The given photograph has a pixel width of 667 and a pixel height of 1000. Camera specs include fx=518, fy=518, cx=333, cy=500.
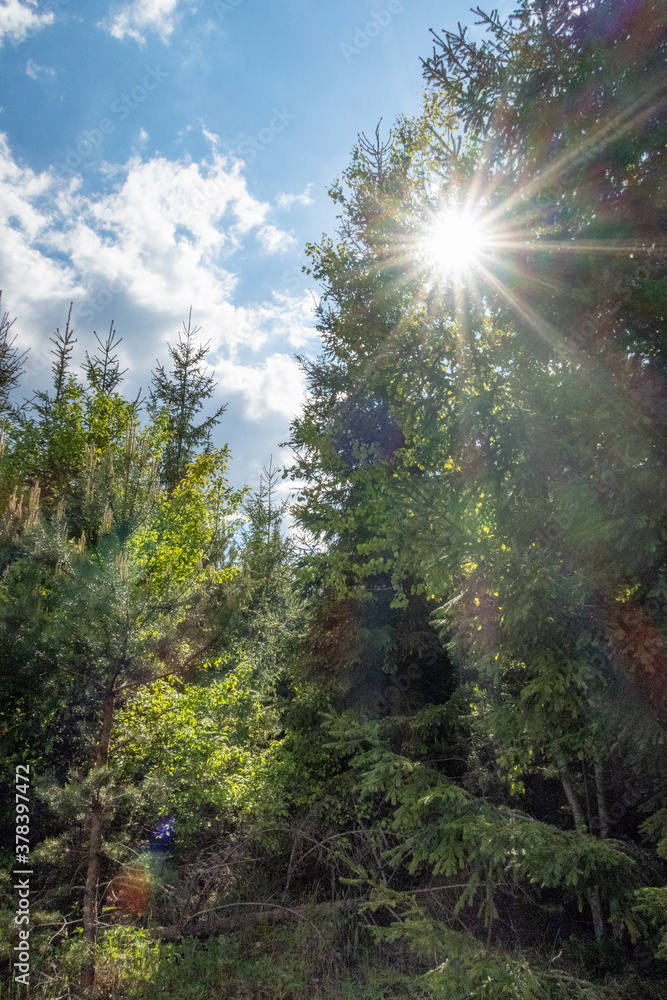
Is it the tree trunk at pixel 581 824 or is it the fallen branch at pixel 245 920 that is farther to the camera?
the fallen branch at pixel 245 920

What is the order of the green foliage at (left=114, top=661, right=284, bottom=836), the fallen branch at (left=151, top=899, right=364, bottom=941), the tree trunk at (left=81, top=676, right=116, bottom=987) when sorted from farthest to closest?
the fallen branch at (left=151, top=899, right=364, bottom=941) → the green foliage at (left=114, top=661, right=284, bottom=836) → the tree trunk at (left=81, top=676, right=116, bottom=987)

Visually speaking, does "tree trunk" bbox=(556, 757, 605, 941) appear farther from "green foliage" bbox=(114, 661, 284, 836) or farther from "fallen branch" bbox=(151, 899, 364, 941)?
"green foliage" bbox=(114, 661, 284, 836)

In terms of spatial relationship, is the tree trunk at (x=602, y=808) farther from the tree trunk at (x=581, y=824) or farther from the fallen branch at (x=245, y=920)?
the fallen branch at (x=245, y=920)

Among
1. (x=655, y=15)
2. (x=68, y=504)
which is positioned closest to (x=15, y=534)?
(x=68, y=504)

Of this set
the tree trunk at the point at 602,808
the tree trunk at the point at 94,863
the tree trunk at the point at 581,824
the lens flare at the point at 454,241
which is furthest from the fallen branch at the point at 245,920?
the lens flare at the point at 454,241

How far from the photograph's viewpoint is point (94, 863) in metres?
6.52

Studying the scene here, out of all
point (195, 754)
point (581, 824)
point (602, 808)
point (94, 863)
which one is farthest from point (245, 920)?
point (602, 808)

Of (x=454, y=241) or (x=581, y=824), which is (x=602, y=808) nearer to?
(x=581, y=824)

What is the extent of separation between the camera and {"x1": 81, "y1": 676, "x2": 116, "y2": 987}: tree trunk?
6176 mm

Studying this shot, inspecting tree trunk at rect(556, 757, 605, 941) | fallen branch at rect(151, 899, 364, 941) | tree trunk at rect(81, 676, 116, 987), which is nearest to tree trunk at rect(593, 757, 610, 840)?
tree trunk at rect(556, 757, 605, 941)

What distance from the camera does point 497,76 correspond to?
5.09m

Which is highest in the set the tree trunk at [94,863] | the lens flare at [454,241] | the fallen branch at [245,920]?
the lens flare at [454,241]

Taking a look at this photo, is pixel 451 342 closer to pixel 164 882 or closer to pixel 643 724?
pixel 643 724

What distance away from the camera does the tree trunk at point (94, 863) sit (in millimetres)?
6176
